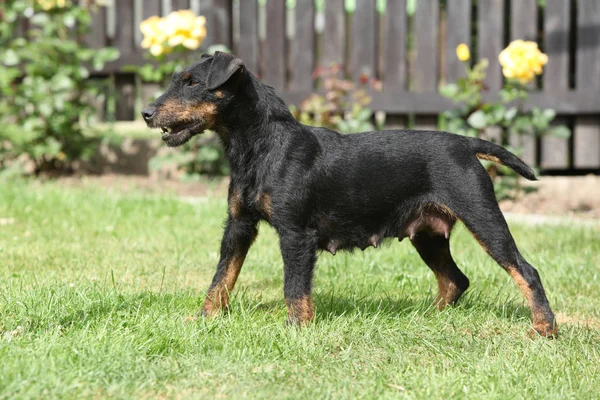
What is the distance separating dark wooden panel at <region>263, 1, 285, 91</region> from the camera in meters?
8.52

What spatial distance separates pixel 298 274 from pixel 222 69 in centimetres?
106

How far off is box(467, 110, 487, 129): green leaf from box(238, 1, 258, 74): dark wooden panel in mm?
2578

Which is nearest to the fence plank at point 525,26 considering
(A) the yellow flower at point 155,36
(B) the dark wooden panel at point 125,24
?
(A) the yellow flower at point 155,36

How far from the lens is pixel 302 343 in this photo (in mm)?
3531

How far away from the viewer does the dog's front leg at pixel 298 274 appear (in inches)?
152

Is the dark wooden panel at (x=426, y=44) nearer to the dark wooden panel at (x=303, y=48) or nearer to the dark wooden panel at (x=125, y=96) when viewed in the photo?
the dark wooden panel at (x=303, y=48)

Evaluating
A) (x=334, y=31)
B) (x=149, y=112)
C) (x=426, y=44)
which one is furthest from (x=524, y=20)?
(x=149, y=112)

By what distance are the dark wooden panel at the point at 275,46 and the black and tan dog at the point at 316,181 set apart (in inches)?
178

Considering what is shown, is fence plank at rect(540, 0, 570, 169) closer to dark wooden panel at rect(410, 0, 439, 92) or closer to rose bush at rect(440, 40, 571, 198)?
rose bush at rect(440, 40, 571, 198)

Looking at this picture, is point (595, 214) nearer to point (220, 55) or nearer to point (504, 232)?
point (504, 232)

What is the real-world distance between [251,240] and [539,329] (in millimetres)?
1517

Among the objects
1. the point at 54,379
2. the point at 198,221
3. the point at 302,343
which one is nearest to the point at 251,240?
the point at 302,343

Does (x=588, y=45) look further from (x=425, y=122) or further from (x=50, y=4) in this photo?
(x=50, y=4)

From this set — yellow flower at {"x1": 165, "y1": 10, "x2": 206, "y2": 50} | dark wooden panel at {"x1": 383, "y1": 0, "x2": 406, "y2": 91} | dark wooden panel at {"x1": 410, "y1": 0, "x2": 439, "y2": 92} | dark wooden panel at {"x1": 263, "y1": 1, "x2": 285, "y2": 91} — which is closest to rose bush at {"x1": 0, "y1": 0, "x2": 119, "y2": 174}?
yellow flower at {"x1": 165, "y1": 10, "x2": 206, "y2": 50}
